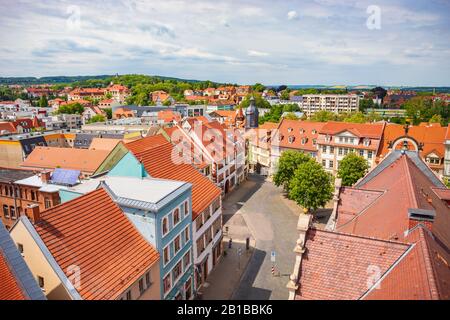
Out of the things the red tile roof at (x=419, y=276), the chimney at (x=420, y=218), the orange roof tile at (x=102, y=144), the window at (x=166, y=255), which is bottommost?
the window at (x=166, y=255)

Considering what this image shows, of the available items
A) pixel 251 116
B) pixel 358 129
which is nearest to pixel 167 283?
pixel 358 129

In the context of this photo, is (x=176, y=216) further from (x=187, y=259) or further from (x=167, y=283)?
(x=187, y=259)

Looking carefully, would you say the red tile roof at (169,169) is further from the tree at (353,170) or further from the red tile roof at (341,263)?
the tree at (353,170)

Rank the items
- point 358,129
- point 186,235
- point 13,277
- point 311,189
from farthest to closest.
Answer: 1. point 358,129
2. point 311,189
3. point 186,235
4. point 13,277

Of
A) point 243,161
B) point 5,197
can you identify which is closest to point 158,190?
point 5,197

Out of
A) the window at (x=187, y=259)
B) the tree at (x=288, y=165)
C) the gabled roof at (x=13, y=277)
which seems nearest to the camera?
the gabled roof at (x=13, y=277)

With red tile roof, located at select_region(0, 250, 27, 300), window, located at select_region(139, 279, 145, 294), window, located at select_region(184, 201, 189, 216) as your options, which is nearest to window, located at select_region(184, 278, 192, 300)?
window, located at select_region(184, 201, 189, 216)

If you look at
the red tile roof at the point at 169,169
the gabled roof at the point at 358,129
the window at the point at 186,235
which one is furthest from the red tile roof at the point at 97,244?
the gabled roof at the point at 358,129
